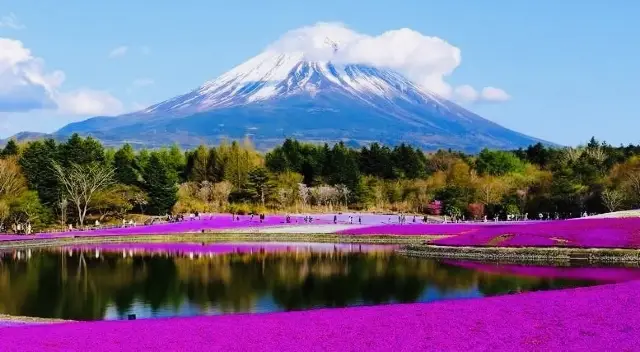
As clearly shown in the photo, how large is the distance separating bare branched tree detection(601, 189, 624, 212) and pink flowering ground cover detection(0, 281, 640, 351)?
4800cm

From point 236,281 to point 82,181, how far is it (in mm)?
46346

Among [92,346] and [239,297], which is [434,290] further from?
[92,346]

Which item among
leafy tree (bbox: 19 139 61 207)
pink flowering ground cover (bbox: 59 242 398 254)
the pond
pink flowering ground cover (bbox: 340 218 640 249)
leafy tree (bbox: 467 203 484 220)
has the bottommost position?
the pond

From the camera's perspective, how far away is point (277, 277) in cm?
3139

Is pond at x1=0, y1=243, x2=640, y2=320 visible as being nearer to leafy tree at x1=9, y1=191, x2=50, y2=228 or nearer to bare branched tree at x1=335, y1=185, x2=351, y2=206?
leafy tree at x1=9, y1=191, x2=50, y2=228

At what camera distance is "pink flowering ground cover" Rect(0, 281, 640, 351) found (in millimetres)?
13906

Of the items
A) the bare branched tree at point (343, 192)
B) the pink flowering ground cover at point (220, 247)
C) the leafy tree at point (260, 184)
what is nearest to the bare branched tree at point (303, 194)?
the leafy tree at point (260, 184)

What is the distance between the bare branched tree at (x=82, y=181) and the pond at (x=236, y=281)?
85.6ft

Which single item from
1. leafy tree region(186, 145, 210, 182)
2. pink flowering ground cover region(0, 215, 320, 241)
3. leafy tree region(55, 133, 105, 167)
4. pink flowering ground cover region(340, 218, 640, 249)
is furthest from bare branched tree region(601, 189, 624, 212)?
leafy tree region(55, 133, 105, 167)

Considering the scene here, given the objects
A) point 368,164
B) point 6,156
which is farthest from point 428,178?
point 6,156

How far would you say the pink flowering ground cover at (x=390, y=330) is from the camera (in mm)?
13906

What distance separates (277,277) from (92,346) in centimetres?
1727

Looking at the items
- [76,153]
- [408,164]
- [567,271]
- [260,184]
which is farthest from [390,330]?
[408,164]

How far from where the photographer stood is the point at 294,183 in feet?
284
